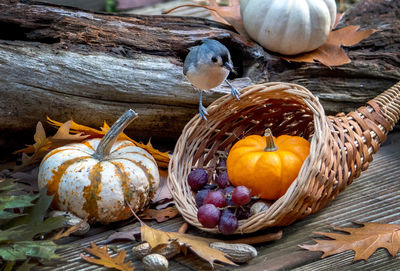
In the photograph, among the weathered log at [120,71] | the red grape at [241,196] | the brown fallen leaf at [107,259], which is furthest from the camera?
the weathered log at [120,71]

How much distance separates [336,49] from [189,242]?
4.18ft

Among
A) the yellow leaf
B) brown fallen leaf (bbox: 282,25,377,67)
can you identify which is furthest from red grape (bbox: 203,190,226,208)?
brown fallen leaf (bbox: 282,25,377,67)

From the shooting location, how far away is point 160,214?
1762 millimetres

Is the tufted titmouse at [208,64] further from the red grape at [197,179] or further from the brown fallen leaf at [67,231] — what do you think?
the brown fallen leaf at [67,231]

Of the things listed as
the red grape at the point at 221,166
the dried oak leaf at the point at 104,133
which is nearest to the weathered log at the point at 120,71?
the dried oak leaf at the point at 104,133

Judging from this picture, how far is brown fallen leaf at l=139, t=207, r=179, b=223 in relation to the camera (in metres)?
1.74

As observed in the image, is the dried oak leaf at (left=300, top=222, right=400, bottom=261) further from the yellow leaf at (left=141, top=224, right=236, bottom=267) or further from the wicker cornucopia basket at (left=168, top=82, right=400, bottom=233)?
the yellow leaf at (left=141, top=224, right=236, bottom=267)

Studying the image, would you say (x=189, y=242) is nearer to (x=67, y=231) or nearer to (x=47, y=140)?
(x=67, y=231)

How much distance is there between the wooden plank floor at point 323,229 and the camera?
4.64 ft

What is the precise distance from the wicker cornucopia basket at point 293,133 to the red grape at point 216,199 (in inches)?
3.0

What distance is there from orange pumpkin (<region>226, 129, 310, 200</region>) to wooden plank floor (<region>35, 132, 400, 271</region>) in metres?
0.16

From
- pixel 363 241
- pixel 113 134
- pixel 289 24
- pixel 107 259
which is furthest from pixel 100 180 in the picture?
pixel 289 24

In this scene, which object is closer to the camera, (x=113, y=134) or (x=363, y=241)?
(x=363, y=241)

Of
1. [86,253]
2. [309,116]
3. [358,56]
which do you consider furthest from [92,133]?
[358,56]
